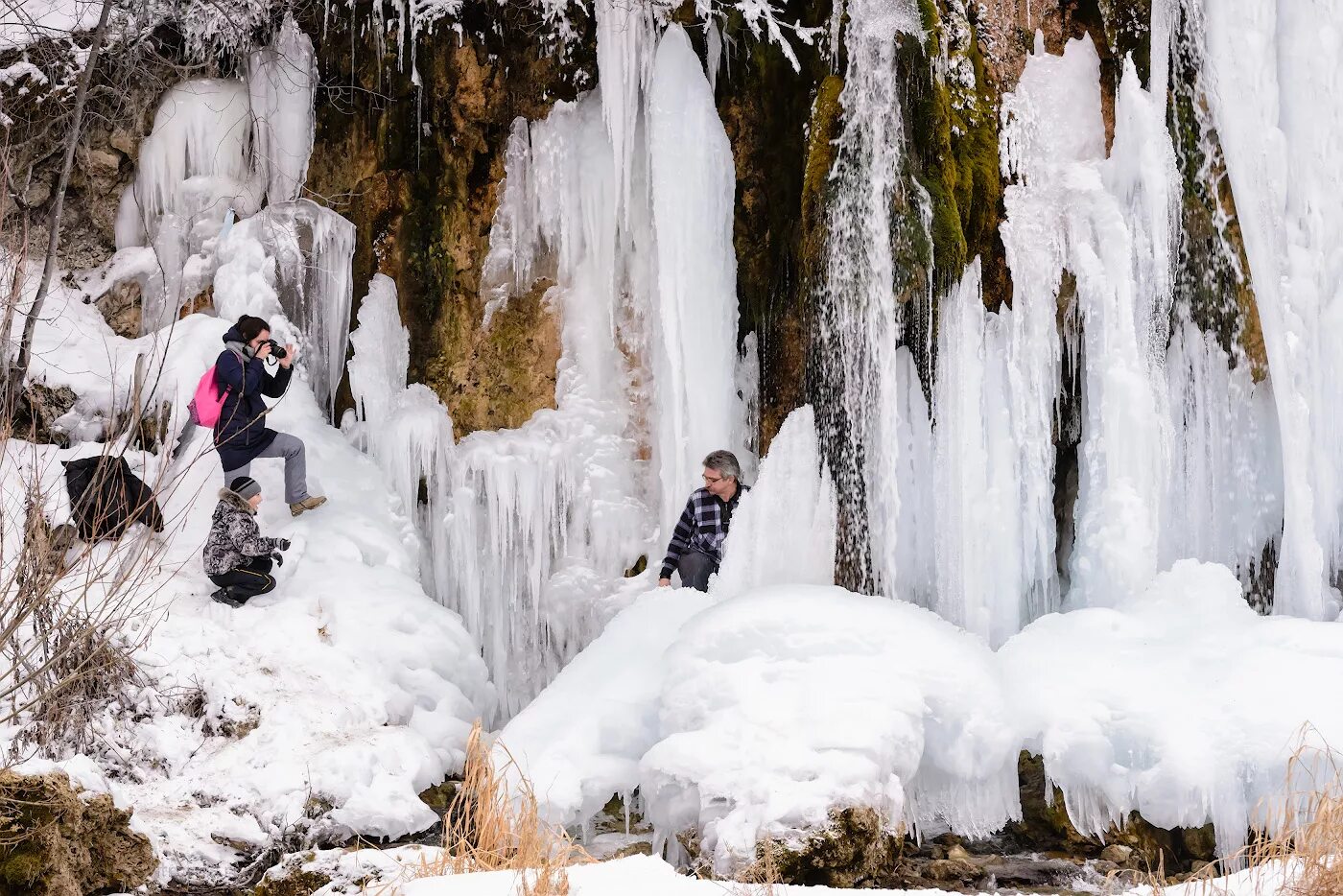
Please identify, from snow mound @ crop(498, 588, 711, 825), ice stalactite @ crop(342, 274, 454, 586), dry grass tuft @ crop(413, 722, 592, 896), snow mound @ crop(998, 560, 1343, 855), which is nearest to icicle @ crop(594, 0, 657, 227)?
ice stalactite @ crop(342, 274, 454, 586)

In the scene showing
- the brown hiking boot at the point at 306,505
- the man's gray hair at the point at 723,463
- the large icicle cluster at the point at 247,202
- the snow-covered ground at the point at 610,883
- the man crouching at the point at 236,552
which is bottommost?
the snow-covered ground at the point at 610,883

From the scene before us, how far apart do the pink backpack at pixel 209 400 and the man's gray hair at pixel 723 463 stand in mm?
2421

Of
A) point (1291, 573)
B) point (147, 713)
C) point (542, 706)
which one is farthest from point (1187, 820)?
point (147, 713)

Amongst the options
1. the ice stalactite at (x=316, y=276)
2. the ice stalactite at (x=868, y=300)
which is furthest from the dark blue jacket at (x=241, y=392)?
the ice stalactite at (x=868, y=300)

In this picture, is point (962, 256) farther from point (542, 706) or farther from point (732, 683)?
point (542, 706)

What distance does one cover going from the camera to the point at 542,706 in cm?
578

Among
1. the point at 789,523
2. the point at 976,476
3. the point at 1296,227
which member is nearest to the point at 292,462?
the point at 789,523

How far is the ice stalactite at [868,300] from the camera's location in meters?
6.37

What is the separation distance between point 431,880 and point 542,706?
2.24 metres

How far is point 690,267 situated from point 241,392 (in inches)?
99.1

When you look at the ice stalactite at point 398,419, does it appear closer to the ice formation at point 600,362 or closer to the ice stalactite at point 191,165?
the ice formation at point 600,362

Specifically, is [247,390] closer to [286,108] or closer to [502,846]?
[286,108]

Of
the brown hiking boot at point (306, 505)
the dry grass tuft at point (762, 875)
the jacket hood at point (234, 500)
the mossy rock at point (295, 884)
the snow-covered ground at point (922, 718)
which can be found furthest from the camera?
the brown hiking boot at point (306, 505)

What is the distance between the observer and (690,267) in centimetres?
720
